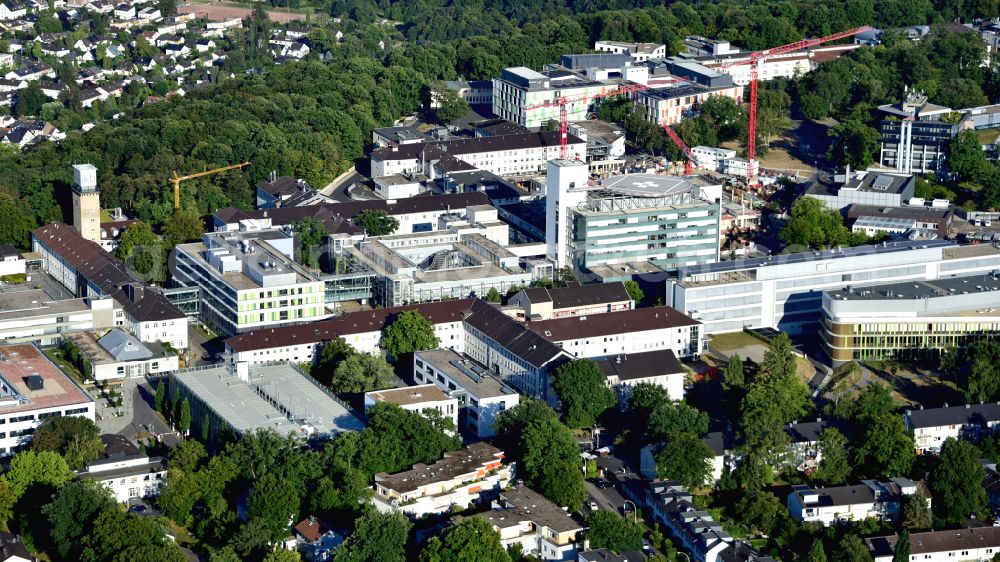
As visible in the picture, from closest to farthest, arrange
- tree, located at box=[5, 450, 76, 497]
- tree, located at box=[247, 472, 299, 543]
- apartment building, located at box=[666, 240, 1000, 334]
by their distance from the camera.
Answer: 1. tree, located at box=[247, 472, 299, 543]
2. tree, located at box=[5, 450, 76, 497]
3. apartment building, located at box=[666, 240, 1000, 334]

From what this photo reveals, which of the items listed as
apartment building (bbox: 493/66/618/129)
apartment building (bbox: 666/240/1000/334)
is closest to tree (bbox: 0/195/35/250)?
apartment building (bbox: 666/240/1000/334)

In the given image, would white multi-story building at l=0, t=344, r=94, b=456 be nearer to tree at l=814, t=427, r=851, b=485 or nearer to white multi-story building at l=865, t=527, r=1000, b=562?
tree at l=814, t=427, r=851, b=485

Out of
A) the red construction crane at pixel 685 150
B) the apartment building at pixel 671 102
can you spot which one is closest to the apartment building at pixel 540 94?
the apartment building at pixel 671 102

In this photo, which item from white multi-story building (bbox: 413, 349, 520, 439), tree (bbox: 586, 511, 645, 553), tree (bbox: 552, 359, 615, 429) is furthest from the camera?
white multi-story building (bbox: 413, 349, 520, 439)

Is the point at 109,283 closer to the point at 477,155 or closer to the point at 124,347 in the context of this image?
the point at 124,347

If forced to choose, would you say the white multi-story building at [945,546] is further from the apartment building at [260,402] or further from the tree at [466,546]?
the apartment building at [260,402]

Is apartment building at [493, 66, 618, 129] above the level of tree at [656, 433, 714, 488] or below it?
above
